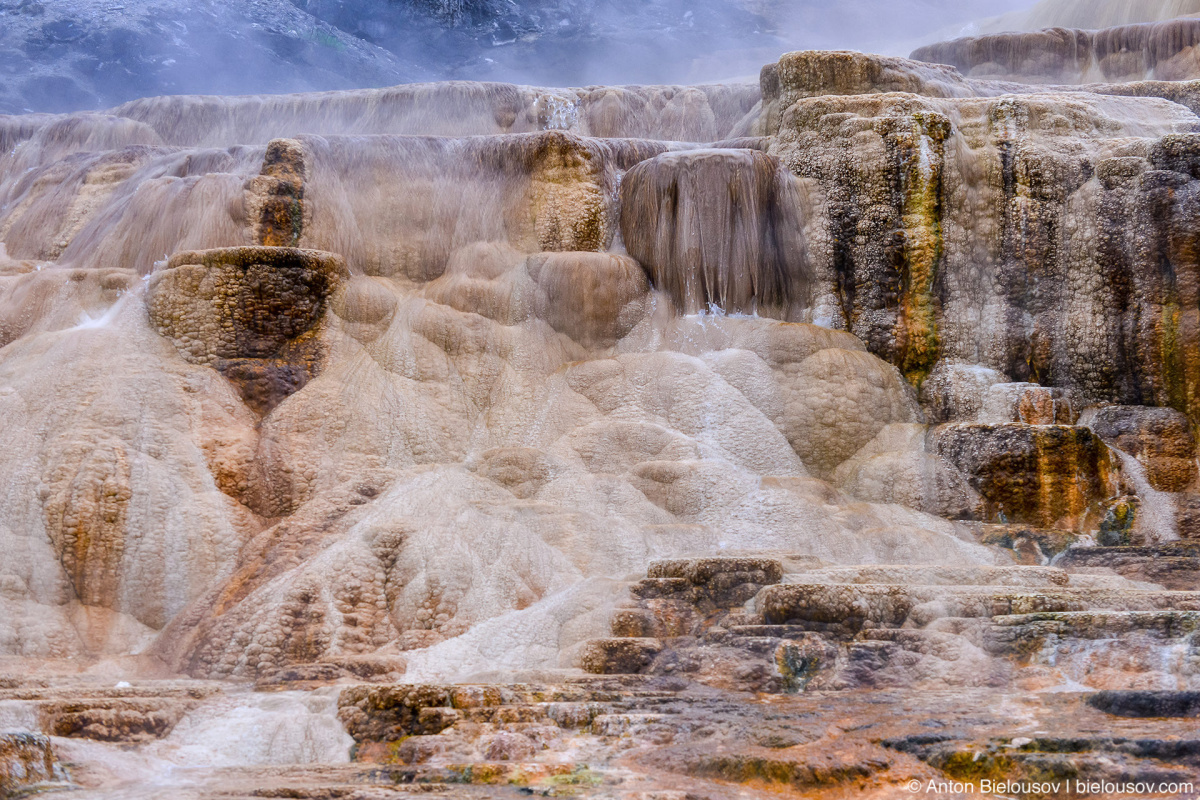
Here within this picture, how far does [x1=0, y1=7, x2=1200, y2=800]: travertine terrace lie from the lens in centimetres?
473

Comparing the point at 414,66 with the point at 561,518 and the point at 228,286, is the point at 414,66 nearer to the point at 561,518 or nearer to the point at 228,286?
the point at 228,286

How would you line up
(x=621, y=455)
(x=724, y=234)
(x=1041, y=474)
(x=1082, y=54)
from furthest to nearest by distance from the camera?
(x=1082, y=54) → (x=724, y=234) → (x=621, y=455) → (x=1041, y=474)

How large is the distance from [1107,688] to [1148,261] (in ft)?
19.0

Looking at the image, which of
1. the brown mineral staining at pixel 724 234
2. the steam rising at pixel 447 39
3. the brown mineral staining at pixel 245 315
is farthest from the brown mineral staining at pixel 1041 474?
the steam rising at pixel 447 39

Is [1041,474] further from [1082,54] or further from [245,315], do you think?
[1082,54]

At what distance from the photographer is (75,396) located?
846 cm

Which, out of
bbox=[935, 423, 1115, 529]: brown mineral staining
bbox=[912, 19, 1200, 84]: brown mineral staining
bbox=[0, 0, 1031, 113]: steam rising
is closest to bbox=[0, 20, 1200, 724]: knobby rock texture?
bbox=[935, 423, 1115, 529]: brown mineral staining

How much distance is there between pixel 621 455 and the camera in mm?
8844

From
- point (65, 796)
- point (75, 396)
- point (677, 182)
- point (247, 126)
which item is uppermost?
point (247, 126)

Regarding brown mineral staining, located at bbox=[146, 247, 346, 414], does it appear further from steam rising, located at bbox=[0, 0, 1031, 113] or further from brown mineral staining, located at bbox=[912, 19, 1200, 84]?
steam rising, located at bbox=[0, 0, 1031, 113]

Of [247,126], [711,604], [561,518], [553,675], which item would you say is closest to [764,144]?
[561,518]

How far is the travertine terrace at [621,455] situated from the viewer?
473cm

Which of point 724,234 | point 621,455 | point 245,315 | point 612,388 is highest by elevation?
point 724,234

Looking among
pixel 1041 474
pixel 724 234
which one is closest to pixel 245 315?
pixel 724 234
